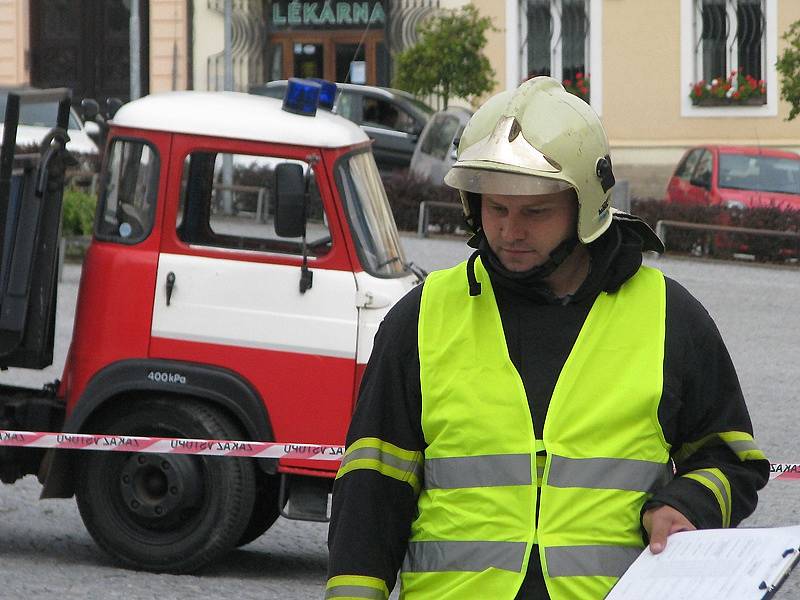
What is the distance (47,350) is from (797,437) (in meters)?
5.07

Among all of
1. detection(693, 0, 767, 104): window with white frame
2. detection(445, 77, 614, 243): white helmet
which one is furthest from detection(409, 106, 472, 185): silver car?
detection(445, 77, 614, 243): white helmet

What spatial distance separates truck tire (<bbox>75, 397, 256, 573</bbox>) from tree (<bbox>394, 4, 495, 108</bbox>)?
873 inches

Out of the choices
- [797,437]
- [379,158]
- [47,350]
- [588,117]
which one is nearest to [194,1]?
[379,158]

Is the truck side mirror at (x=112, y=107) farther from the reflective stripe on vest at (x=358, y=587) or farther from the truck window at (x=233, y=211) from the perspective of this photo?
the reflective stripe on vest at (x=358, y=587)

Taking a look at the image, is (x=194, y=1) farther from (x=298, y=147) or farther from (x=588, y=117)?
(x=588, y=117)

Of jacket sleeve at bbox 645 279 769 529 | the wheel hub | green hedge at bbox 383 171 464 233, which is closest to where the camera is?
jacket sleeve at bbox 645 279 769 529

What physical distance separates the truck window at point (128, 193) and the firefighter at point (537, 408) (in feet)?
14.0

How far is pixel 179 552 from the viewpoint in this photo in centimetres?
700

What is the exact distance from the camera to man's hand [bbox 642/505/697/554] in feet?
8.96

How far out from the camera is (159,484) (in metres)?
7.04

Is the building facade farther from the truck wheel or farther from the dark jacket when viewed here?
the dark jacket

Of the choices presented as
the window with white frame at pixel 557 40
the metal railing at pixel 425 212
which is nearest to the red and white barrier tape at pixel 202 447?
the metal railing at pixel 425 212

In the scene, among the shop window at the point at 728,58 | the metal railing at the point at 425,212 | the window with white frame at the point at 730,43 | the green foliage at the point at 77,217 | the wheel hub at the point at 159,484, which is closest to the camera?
the wheel hub at the point at 159,484

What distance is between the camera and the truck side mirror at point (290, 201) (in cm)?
681
